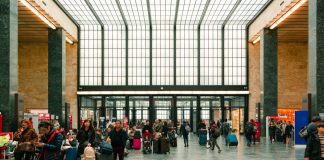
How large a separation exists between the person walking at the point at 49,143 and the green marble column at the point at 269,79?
3655cm

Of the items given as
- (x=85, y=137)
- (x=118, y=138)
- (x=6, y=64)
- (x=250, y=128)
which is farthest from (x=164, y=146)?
(x=85, y=137)

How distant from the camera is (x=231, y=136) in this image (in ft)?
119

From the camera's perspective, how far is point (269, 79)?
48406 millimetres

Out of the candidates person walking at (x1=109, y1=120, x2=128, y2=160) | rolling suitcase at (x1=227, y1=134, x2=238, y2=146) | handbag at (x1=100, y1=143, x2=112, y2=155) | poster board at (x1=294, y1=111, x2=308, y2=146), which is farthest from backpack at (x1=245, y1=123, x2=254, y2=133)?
handbag at (x1=100, y1=143, x2=112, y2=155)

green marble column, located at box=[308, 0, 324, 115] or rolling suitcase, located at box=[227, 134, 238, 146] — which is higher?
green marble column, located at box=[308, 0, 324, 115]

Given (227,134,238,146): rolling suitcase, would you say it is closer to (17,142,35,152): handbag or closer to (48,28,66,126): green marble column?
(48,28,66,126): green marble column

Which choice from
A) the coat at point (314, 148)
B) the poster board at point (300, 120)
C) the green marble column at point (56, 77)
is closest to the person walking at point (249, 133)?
the poster board at point (300, 120)

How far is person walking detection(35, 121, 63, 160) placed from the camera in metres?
12.4

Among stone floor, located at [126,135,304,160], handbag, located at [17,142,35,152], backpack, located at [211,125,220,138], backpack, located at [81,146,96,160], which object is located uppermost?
handbag, located at [17,142,35,152]

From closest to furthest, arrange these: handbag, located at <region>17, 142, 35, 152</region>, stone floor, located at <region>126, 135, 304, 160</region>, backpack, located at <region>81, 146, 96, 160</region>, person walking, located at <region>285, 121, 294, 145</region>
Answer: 1. handbag, located at <region>17, 142, 35, 152</region>
2. backpack, located at <region>81, 146, 96, 160</region>
3. stone floor, located at <region>126, 135, 304, 160</region>
4. person walking, located at <region>285, 121, 294, 145</region>

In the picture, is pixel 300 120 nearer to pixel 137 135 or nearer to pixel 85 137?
pixel 137 135

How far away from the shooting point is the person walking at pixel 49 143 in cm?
1241

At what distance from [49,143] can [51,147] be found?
0.77 feet

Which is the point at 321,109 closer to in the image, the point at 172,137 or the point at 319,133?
the point at 172,137
